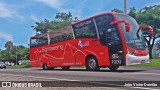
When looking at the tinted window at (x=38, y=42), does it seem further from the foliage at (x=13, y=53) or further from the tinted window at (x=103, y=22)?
the foliage at (x=13, y=53)

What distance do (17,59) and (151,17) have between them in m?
62.6

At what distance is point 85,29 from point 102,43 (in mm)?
1827

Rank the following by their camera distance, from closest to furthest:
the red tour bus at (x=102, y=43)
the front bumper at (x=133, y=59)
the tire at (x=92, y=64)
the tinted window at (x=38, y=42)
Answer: the front bumper at (x=133, y=59)
the red tour bus at (x=102, y=43)
the tire at (x=92, y=64)
the tinted window at (x=38, y=42)

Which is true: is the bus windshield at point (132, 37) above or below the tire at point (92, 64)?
above

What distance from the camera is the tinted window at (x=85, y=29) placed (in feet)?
56.4

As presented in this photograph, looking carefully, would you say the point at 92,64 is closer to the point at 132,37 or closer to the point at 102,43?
the point at 102,43

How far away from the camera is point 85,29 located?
17.8m

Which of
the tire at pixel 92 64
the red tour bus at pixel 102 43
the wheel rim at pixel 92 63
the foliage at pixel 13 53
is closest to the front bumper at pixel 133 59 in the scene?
the red tour bus at pixel 102 43

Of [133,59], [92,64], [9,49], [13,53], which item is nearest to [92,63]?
[92,64]

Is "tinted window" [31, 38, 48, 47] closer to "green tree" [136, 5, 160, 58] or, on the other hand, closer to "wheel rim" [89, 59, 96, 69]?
"wheel rim" [89, 59, 96, 69]

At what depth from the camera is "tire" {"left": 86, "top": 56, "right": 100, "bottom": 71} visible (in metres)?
17.2

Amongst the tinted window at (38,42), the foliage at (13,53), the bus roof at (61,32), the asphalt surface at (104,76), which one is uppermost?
the foliage at (13,53)

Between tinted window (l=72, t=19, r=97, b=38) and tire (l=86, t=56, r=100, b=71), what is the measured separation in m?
1.40

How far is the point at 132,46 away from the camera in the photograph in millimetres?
15430
